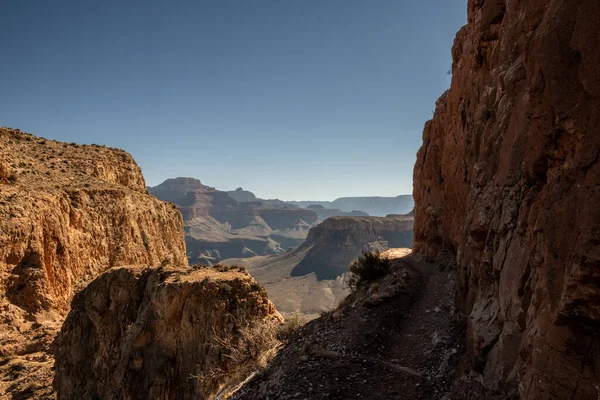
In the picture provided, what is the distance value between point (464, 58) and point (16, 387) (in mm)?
27026

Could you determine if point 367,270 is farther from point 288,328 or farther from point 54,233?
point 54,233

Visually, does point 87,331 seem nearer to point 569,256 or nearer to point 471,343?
point 471,343

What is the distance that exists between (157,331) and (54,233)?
54.9ft

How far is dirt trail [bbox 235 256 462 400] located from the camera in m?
6.61

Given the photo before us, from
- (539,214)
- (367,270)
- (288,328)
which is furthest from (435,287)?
(539,214)

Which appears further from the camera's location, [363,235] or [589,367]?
[363,235]

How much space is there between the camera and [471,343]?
585cm

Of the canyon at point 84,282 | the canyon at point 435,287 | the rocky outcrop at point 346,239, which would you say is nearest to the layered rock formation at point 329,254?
the rocky outcrop at point 346,239

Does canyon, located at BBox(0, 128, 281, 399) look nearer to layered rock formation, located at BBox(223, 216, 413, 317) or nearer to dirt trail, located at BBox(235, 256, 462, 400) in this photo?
dirt trail, located at BBox(235, 256, 462, 400)

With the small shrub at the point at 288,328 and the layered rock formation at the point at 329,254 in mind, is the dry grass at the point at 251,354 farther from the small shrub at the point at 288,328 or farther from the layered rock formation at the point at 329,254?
the layered rock formation at the point at 329,254

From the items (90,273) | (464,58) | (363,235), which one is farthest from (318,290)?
(464,58)

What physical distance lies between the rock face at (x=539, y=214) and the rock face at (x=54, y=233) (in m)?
23.5

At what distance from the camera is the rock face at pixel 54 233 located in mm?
21188

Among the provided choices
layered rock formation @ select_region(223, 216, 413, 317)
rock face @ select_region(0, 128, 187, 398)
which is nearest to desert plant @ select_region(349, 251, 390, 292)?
rock face @ select_region(0, 128, 187, 398)
